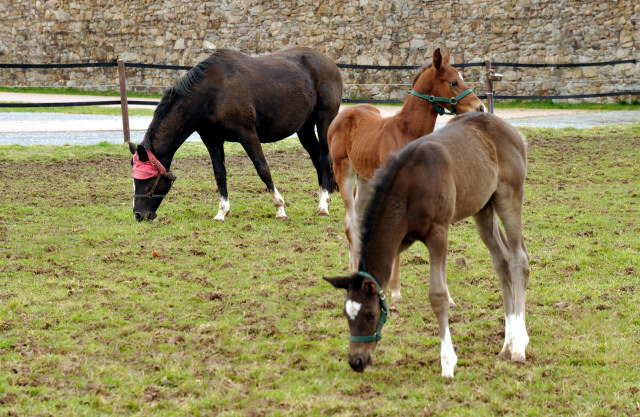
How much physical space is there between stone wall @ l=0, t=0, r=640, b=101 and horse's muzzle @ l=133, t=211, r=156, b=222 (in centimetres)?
1558

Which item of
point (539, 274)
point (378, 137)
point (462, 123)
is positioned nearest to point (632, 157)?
point (539, 274)

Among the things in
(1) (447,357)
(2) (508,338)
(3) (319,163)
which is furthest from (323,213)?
(1) (447,357)

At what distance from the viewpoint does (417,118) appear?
649 cm

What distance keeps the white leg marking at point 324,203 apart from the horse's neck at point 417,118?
311 centimetres

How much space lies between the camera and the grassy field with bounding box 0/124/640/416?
4273mm

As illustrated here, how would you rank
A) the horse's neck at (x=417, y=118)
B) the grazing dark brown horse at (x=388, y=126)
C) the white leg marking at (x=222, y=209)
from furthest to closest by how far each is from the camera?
the white leg marking at (x=222, y=209) → the horse's neck at (x=417, y=118) → the grazing dark brown horse at (x=388, y=126)

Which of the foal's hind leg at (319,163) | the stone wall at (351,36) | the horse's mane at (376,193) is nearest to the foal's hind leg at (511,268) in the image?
the horse's mane at (376,193)

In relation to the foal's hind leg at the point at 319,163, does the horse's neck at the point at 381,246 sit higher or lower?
higher

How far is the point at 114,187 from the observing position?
11.3 m

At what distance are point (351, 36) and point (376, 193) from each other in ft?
66.6

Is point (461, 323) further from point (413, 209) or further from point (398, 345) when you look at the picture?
point (413, 209)

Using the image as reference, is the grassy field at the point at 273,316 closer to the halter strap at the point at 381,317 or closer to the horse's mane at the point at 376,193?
the halter strap at the point at 381,317

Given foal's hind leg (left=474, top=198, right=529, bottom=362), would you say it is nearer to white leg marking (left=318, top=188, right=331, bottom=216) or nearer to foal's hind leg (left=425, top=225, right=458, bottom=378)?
foal's hind leg (left=425, top=225, right=458, bottom=378)

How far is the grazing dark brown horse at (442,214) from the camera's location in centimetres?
425
